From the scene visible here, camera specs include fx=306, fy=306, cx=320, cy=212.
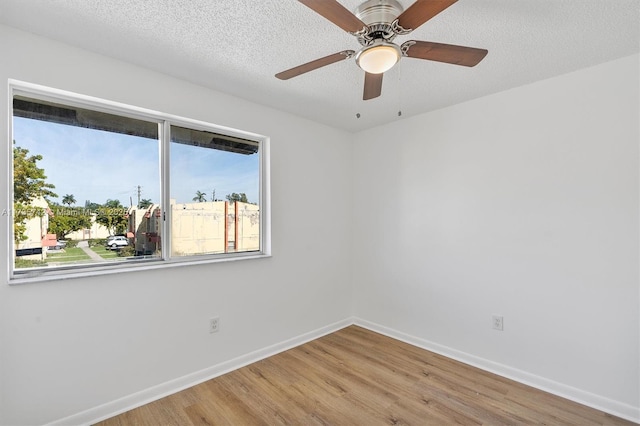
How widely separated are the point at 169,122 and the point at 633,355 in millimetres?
3660

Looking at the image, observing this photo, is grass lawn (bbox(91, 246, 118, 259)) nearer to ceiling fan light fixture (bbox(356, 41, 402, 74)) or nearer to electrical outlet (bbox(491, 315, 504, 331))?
ceiling fan light fixture (bbox(356, 41, 402, 74))

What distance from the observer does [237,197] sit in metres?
2.88

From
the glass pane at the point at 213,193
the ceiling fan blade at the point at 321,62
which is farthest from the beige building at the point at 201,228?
the ceiling fan blade at the point at 321,62

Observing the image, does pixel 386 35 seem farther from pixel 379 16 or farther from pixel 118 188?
pixel 118 188

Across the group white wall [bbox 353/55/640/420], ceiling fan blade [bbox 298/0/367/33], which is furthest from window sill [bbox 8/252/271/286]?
ceiling fan blade [bbox 298/0/367/33]

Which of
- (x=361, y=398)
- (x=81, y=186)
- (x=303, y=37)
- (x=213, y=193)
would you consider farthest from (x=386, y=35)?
(x=361, y=398)

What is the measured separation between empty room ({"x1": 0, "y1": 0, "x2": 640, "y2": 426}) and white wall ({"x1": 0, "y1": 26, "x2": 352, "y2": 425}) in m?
0.01

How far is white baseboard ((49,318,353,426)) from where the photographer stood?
1.93 meters

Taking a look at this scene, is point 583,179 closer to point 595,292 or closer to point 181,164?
point 595,292

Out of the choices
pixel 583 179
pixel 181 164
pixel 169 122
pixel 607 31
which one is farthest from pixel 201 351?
pixel 607 31

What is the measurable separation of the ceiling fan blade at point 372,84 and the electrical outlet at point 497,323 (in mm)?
2084

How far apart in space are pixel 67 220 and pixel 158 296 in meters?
0.77

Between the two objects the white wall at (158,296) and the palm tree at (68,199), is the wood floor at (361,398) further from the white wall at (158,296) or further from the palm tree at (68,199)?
the palm tree at (68,199)

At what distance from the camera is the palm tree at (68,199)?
1989mm
